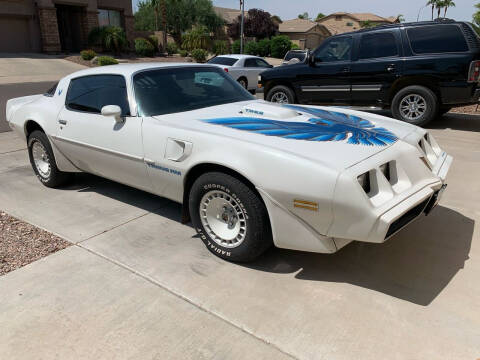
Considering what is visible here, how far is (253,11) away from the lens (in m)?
55.8

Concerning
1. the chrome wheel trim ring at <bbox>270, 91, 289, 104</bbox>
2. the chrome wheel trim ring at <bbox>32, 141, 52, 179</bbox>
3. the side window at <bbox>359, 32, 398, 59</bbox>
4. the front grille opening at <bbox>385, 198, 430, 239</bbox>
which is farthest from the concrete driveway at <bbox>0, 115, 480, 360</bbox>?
the chrome wheel trim ring at <bbox>270, 91, 289, 104</bbox>

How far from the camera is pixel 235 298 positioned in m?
2.84

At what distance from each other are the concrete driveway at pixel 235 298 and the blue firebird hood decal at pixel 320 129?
974 mm

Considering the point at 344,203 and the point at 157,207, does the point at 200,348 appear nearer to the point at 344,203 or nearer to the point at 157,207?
the point at 344,203

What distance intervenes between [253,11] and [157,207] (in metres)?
56.6

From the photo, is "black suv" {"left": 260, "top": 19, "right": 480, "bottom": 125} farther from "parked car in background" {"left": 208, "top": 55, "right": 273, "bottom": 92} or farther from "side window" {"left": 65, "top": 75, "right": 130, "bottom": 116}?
"side window" {"left": 65, "top": 75, "right": 130, "bottom": 116}

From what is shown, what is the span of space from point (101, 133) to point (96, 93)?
528 millimetres

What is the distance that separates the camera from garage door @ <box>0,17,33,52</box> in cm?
2786

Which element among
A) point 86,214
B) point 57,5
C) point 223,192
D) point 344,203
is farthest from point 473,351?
point 57,5

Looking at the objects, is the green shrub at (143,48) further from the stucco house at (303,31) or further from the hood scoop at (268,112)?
the stucco house at (303,31)

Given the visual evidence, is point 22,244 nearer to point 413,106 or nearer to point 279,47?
point 413,106

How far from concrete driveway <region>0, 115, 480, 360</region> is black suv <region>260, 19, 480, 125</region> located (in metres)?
4.10

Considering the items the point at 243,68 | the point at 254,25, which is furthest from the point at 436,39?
the point at 254,25

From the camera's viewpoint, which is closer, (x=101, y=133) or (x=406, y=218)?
(x=406, y=218)
